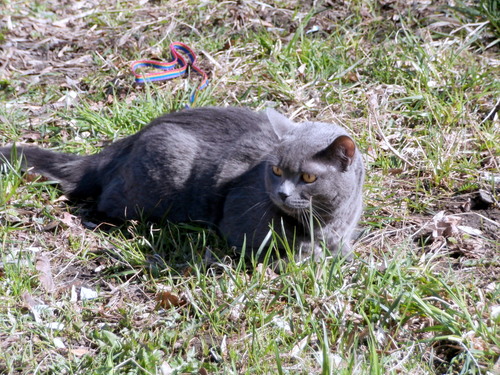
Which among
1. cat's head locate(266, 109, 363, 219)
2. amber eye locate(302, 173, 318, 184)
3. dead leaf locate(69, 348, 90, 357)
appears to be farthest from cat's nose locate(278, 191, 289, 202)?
dead leaf locate(69, 348, 90, 357)

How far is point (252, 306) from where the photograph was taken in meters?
2.99

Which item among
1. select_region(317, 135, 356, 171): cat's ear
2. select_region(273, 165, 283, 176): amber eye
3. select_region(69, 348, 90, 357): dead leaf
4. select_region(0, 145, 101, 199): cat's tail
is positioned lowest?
select_region(69, 348, 90, 357): dead leaf

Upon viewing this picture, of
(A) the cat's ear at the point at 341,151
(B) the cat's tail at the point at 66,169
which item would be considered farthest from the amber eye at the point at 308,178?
(B) the cat's tail at the point at 66,169

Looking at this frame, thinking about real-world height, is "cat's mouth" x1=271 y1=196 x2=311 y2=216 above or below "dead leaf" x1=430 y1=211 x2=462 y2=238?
above

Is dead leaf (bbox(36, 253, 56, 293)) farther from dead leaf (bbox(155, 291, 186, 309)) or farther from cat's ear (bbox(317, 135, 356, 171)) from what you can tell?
cat's ear (bbox(317, 135, 356, 171))

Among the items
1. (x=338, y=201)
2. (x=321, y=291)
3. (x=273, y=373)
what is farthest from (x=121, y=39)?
(x=273, y=373)

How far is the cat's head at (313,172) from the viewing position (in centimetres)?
311

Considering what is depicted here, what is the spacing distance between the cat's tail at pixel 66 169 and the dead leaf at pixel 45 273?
1.96ft

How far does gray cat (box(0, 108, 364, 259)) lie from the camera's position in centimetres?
315

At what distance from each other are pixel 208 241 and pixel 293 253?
612mm

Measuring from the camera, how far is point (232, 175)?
11.9ft

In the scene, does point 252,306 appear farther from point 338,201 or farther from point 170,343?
point 338,201

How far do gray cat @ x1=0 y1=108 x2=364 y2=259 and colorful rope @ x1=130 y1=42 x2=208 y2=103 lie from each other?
91cm

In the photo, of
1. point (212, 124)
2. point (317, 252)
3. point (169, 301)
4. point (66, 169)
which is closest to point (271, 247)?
point (317, 252)
